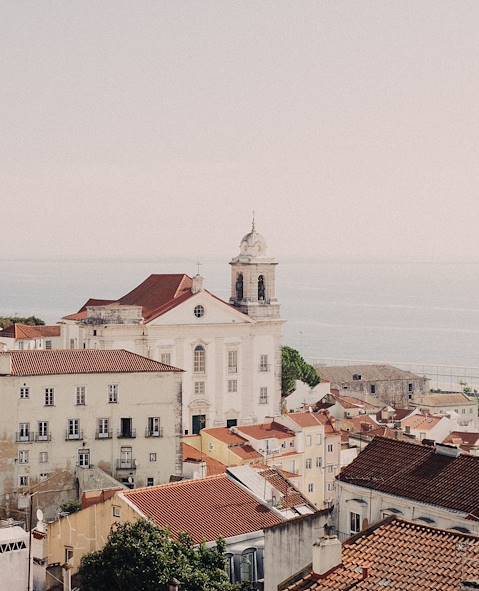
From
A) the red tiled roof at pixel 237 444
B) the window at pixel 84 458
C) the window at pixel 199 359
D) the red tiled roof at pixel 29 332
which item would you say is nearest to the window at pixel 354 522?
the window at pixel 84 458

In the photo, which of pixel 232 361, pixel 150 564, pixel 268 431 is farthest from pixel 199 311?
pixel 150 564

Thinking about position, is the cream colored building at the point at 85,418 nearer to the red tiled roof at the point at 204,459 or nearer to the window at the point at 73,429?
the window at the point at 73,429

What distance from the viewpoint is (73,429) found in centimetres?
3219

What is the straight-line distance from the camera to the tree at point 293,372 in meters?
61.1

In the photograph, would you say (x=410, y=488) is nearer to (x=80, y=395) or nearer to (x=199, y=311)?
(x=80, y=395)

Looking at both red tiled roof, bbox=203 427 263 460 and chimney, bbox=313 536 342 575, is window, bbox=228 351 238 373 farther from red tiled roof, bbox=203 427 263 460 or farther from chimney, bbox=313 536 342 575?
chimney, bbox=313 536 342 575

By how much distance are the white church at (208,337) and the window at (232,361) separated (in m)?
0.05

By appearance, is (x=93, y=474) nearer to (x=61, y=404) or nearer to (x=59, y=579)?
(x=61, y=404)

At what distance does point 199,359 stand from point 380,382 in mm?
29701

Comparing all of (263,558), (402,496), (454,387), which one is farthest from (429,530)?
(454,387)

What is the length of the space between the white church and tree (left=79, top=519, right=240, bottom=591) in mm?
29277

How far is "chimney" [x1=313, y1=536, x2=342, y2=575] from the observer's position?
1292cm

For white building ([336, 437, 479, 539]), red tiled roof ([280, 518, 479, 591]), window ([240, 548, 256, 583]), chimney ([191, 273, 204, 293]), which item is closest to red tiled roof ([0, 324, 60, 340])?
chimney ([191, 273, 204, 293])

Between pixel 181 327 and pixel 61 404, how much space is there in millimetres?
17864
